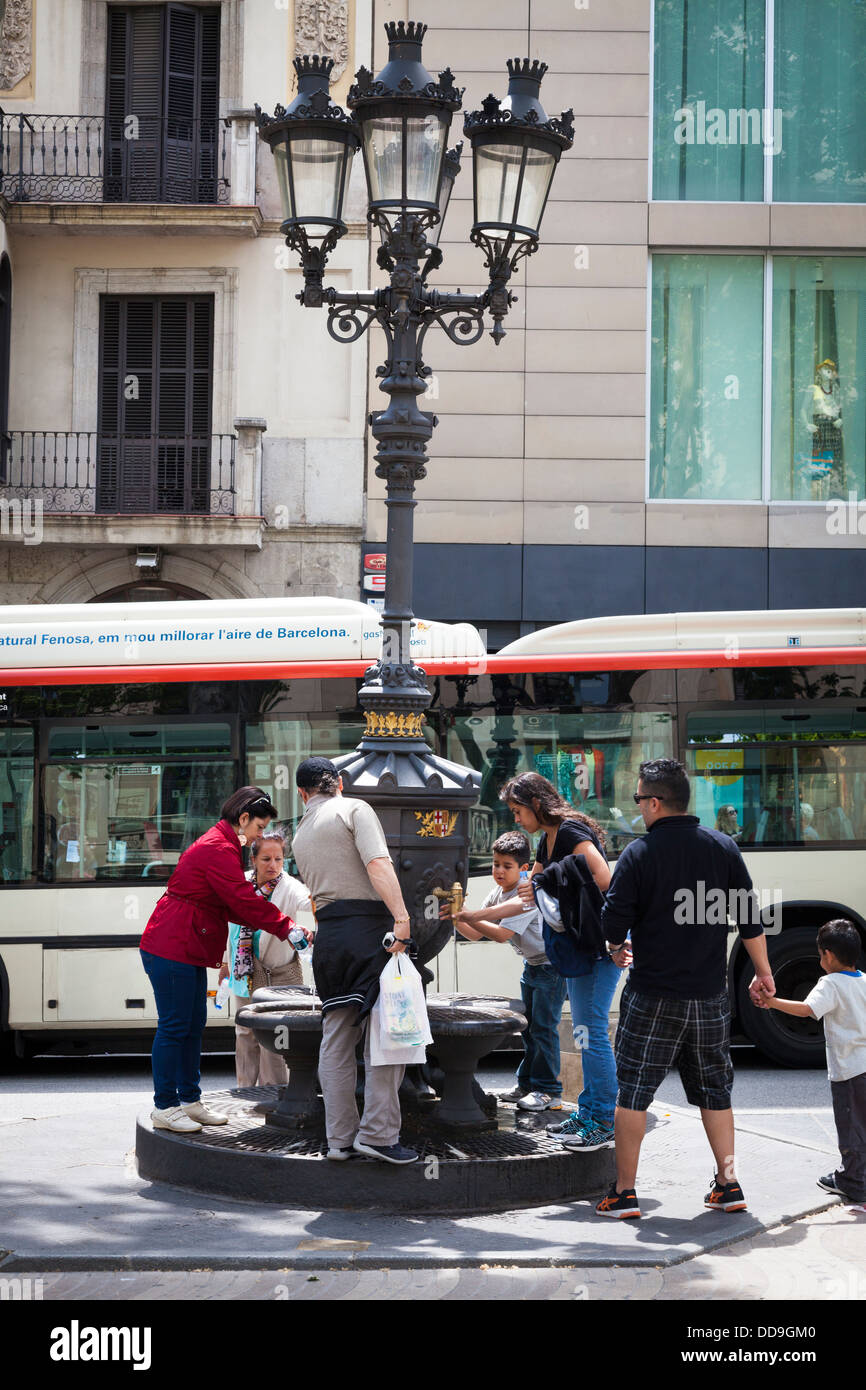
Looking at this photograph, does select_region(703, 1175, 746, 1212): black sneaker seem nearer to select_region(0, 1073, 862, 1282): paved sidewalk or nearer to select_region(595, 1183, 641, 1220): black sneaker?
select_region(0, 1073, 862, 1282): paved sidewalk

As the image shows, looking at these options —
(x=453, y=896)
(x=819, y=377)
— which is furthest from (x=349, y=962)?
(x=819, y=377)

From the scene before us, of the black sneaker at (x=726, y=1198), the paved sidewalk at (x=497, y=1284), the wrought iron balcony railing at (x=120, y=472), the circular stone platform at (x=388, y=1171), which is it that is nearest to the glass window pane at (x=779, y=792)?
the circular stone platform at (x=388, y=1171)

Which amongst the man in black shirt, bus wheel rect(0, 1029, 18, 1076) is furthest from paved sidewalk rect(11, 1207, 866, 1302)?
bus wheel rect(0, 1029, 18, 1076)

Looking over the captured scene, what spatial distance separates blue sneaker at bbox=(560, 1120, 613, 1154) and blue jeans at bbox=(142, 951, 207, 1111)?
1800 millimetres

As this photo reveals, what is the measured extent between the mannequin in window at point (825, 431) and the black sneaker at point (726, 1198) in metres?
14.3

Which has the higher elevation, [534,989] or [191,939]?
Answer: [191,939]

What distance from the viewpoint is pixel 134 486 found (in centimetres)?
1966

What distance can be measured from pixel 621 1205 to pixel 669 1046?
68 centimetres

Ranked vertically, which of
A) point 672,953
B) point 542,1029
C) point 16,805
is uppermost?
point 16,805

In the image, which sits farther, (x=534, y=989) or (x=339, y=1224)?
(x=534, y=989)

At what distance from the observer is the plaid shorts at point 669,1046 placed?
635 cm

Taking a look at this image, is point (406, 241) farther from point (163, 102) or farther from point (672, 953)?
point (163, 102)

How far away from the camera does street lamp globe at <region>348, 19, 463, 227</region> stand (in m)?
7.29

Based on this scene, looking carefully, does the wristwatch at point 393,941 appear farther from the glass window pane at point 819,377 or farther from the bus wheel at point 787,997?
the glass window pane at point 819,377
